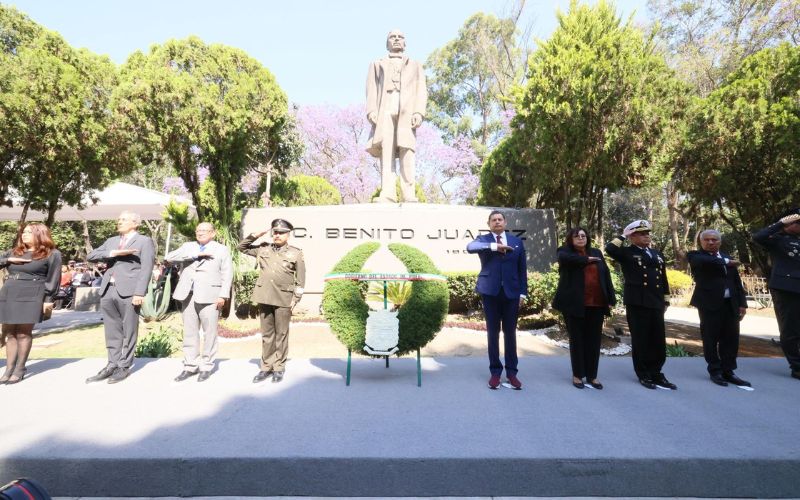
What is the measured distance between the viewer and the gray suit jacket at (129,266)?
13.7ft

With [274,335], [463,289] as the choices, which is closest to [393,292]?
[463,289]

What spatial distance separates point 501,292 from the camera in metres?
3.99

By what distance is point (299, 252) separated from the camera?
4.43 metres

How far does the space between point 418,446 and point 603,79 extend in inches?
322

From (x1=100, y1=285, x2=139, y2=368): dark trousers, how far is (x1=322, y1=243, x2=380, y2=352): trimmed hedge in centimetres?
186

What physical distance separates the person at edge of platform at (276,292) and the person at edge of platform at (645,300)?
3.01 metres

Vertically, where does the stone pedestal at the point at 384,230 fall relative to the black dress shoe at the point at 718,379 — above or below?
above

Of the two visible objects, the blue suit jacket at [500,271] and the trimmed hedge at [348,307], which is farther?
the trimmed hedge at [348,307]

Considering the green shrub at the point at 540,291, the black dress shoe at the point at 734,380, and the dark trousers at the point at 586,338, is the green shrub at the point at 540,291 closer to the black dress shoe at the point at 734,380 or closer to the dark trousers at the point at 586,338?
the black dress shoe at the point at 734,380

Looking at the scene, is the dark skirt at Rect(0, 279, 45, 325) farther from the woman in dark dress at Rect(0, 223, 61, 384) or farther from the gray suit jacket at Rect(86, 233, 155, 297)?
the gray suit jacket at Rect(86, 233, 155, 297)

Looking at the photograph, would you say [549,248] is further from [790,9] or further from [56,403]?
[790,9]

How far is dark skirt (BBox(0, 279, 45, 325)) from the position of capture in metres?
4.12

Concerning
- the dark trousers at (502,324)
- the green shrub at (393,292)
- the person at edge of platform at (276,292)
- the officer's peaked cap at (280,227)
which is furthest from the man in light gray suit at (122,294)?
the green shrub at (393,292)

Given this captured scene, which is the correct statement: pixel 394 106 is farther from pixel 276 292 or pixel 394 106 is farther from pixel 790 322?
pixel 790 322
